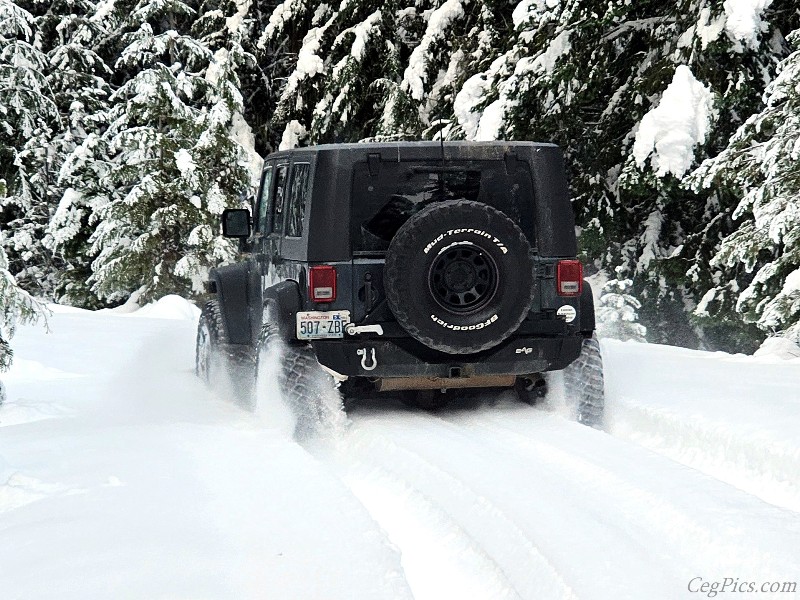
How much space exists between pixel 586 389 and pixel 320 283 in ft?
6.42

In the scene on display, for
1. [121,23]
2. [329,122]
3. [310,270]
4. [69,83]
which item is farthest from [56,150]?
[310,270]

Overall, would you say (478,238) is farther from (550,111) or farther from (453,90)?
(453,90)

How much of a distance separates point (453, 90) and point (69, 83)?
10955 mm

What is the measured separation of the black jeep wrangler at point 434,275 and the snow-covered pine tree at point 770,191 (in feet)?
12.8

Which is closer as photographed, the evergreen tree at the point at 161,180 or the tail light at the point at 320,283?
the tail light at the point at 320,283

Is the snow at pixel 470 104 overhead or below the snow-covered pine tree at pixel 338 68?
below

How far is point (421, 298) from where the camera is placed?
6.77 m

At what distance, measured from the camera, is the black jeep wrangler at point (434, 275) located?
22.2 ft

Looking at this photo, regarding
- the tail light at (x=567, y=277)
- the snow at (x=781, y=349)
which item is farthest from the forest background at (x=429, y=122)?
the tail light at (x=567, y=277)

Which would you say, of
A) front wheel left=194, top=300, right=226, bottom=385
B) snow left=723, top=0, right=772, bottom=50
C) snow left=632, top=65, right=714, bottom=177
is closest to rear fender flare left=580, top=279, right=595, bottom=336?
front wheel left=194, top=300, right=226, bottom=385

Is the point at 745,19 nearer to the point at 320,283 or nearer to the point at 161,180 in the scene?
the point at 320,283

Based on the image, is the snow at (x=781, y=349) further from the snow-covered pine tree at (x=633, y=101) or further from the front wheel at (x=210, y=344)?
the front wheel at (x=210, y=344)

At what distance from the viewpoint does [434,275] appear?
6801mm

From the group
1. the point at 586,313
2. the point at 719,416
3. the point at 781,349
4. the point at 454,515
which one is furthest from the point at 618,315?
the point at 454,515
